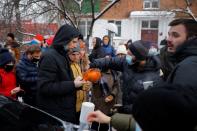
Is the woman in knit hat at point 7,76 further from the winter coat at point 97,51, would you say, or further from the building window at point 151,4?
the building window at point 151,4

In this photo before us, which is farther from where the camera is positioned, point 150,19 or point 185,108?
point 150,19

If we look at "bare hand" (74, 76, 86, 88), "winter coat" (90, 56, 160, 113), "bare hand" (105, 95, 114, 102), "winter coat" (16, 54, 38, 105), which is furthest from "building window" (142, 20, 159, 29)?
"bare hand" (74, 76, 86, 88)

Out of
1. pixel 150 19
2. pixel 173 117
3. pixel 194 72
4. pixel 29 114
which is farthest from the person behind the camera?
pixel 150 19

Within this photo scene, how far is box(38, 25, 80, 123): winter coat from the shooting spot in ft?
12.0

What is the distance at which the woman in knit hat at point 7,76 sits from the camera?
16.1 ft

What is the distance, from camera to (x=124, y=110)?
146 inches

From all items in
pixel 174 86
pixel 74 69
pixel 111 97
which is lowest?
pixel 111 97

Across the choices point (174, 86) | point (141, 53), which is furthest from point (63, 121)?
point (174, 86)

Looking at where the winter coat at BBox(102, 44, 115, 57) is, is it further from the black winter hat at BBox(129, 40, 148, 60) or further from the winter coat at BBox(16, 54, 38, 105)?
the black winter hat at BBox(129, 40, 148, 60)

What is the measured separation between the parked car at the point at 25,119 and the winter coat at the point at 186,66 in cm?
134

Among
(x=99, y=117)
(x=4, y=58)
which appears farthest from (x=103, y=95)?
(x=99, y=117)

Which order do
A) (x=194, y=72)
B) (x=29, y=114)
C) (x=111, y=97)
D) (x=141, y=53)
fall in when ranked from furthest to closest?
(x=111, y=97) → (x=141, y=53) → (x=29, y=114) → (x=194, y=72)

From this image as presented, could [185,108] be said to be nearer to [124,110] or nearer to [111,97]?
[124,110]

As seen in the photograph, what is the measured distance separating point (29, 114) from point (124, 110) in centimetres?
94
